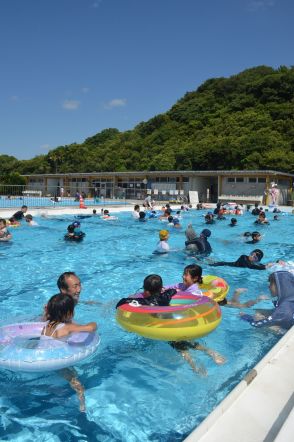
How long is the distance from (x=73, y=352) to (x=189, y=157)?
46286 mm

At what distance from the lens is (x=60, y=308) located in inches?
143

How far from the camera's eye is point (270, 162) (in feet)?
137

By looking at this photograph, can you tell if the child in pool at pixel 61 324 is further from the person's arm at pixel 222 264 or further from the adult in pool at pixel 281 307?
the person's arm at pixel 222 264

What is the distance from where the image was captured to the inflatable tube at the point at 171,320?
3918 mm

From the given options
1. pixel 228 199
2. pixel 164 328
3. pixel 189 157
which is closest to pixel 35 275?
pixel 164 328

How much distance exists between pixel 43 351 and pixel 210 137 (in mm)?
52621

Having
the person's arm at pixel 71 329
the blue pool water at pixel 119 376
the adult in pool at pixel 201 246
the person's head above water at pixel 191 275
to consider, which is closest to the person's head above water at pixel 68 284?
the blue pool water at pixel 119 376

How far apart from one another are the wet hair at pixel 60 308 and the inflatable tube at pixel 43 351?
190 millimetres

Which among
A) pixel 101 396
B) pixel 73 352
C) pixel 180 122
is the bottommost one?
pixel 101 396

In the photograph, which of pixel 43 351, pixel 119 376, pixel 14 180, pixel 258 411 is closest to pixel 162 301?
pixel 119 376

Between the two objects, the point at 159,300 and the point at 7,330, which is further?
the point at 159,300

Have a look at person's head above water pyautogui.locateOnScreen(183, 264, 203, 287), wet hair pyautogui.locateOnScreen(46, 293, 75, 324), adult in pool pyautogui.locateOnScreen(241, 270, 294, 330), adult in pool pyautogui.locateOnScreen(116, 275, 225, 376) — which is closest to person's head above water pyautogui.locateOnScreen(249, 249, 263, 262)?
adult in pool pyautogui.locateOnScreen(241, 270, 294, 330)

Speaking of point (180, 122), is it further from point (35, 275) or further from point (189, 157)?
point (35, 275)

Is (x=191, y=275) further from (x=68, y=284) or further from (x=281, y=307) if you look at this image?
(x=68, y=284)
